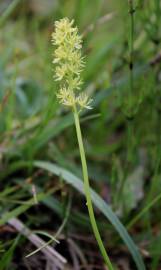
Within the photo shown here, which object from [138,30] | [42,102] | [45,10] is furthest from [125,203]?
[45,10]

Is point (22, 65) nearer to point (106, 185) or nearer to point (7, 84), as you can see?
point (7, 84)

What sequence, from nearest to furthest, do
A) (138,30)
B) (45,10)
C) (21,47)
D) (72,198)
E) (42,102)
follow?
(72,198)
(42,102)
(138,30)
(21,47)
(45,10)

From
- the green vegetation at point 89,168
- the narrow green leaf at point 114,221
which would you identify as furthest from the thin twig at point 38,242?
the narrow green leaf at point 114,221

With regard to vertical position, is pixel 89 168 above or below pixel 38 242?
above

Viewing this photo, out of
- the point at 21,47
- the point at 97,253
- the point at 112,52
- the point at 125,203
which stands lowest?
the point at 97,253

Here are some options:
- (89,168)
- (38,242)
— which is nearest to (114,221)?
(38,242)

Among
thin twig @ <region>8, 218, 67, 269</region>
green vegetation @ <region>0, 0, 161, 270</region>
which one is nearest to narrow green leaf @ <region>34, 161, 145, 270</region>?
green vegetation @ <region>0, 0, 161, 270</region>

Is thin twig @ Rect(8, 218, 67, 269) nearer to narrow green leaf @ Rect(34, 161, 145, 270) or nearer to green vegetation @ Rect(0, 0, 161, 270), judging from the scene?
green vegetation @ Rect(0, 0, 161, 270)

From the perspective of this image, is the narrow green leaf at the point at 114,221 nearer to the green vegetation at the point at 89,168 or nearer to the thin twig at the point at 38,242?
the green vegetation at the point at 89,168

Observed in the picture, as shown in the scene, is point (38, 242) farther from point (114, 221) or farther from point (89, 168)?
point (89, 168)
